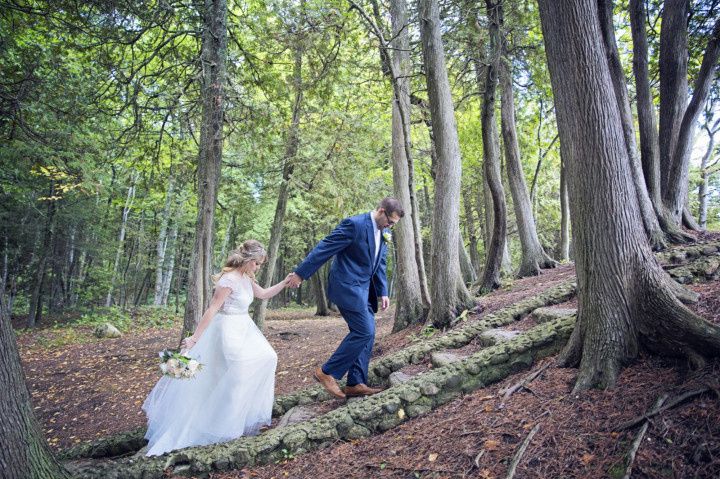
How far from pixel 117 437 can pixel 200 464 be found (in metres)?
1.85

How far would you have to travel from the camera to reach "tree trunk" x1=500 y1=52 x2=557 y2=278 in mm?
10016

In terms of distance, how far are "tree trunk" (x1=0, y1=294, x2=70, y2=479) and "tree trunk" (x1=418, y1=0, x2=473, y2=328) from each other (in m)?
5.06

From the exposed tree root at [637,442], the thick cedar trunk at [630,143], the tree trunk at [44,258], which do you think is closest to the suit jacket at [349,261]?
the exposed tree root at [637,442]

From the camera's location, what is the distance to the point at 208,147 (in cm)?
797

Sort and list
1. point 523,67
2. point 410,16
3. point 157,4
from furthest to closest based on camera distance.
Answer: point 523,67 → point 410,16 → point 157,4

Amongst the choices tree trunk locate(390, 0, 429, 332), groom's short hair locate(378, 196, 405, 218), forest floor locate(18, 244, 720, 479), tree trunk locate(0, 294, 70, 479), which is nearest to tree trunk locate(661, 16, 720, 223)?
forest floor locate(18, 244, 720, 479)

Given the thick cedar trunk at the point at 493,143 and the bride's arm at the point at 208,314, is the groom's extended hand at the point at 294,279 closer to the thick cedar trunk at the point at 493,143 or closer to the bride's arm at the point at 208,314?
the bride's arm at the point at 208,314

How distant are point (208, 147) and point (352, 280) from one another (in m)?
5.11

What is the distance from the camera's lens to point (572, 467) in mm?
2393

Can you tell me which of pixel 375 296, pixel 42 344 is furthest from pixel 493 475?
pixel 42 344

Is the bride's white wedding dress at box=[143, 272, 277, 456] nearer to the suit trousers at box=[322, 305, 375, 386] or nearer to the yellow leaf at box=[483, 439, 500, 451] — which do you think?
the suit trousers at box=[322, 305, 375, 386]

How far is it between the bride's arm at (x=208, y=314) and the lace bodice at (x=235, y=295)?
88 millimetres

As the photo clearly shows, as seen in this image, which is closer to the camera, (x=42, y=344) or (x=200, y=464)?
(x=200, y=464)

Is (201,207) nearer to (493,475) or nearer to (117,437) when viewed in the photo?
(117,437)
